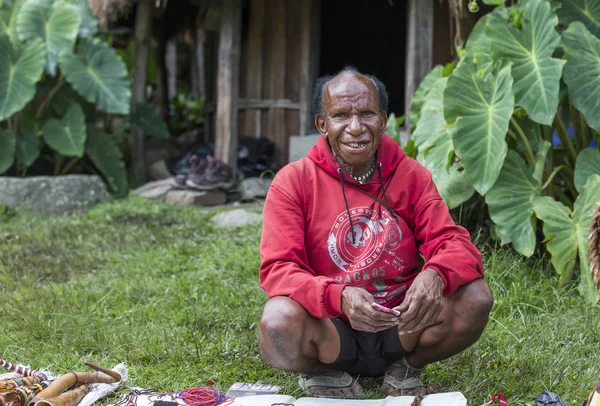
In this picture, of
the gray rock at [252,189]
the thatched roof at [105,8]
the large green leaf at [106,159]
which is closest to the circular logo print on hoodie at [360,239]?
the gray rock at [252,189]

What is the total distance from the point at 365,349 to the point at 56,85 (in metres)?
6.23

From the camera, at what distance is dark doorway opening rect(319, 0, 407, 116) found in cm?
962

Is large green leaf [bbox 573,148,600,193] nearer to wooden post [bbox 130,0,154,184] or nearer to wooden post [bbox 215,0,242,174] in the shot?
wooden post [bbox 215,0,242,174]

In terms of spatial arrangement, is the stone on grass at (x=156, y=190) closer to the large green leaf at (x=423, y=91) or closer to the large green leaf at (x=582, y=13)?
the large green leaf at (x=423, y=91)

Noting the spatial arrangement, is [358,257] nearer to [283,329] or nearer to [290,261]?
[290,261]

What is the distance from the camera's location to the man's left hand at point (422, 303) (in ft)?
7.89

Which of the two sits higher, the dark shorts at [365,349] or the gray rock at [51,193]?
the dark shorts at [365,349]

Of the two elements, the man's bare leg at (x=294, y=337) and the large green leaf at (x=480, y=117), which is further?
the large green leaf at (x=480, y=117)

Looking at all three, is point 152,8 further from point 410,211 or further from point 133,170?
point 410,211

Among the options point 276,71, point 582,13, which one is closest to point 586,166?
point 582,13

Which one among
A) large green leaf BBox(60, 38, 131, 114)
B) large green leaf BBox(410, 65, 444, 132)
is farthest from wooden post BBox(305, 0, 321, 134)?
large green leaf BBox(410, 65, 444, 132)

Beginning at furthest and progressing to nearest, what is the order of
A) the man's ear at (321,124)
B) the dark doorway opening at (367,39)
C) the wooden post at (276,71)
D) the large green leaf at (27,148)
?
the dark doorway opening at (367,39)
the wooden post at (276,71)
the large green leaf at (27,148)
the man's ear at (321,124)

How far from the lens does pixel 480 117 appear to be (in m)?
3.95

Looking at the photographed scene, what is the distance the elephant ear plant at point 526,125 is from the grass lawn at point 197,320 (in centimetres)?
29
